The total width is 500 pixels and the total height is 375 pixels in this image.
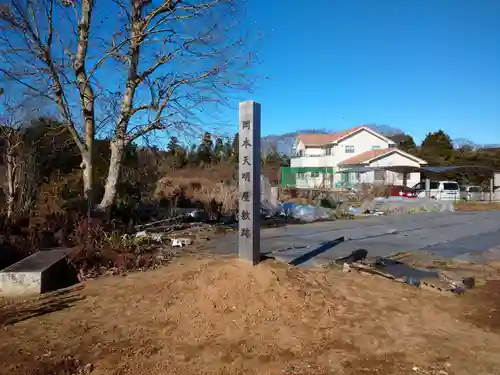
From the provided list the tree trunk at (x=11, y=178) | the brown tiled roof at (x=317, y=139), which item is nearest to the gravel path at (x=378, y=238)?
the tree trunk at (x=11, y=178)

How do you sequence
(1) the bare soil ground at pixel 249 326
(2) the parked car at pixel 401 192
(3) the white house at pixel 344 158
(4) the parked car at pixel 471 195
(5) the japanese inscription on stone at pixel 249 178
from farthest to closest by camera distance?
(3) the white house at pixel 344 158, (4) the parked car at pixel 471 195, (2) the parked car at pixel 401 192, (5) the japanese inscription on stone at pixel 249 178, (1) the bare soil ground at pixel 249 326

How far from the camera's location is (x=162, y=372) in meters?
3.18

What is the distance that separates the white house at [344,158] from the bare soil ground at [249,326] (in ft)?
94.1

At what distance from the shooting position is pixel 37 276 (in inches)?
200

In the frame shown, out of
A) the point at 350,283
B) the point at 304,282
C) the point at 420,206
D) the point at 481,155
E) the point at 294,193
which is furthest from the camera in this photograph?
the point at 481,155

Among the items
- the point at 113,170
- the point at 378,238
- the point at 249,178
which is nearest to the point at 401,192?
the point at 378,238

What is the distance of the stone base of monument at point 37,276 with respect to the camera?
16.6 feet

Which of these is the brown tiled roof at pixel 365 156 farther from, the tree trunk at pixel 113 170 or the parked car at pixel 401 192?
the tree trunk at pixel 113 170

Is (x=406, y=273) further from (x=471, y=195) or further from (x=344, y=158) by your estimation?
(x=344, y=158)

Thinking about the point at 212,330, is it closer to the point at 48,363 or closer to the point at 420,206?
the point at 48,363

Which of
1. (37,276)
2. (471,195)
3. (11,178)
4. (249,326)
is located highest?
(11,178)

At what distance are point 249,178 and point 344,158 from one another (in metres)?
33.5

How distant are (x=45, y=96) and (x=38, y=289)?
14.6ft

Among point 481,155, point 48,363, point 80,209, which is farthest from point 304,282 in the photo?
point 481,155
